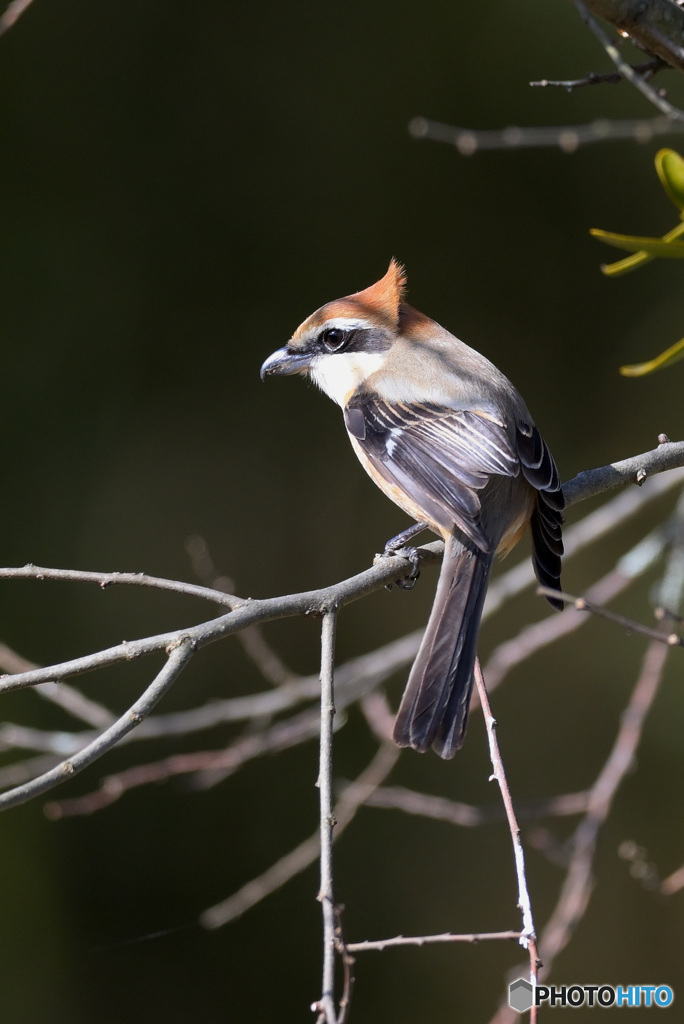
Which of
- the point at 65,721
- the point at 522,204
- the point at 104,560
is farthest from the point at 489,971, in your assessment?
the point at 522,204

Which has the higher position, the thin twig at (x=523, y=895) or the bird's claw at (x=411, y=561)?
the bird's claw at (x=411, y=561)

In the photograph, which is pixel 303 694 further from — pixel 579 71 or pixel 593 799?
pixel 579 71

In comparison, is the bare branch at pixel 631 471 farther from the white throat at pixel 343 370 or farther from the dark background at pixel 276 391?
the dark background at pixel 276 391

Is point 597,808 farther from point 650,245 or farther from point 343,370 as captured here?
point 650,245

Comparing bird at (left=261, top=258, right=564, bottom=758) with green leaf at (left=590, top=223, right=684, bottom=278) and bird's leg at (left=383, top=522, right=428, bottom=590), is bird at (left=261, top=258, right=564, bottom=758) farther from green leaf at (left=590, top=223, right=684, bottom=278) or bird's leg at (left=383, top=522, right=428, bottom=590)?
green leaf at (left=590, top=223, right=684, bottom=278)

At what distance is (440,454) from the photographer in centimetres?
236

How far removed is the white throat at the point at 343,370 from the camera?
280 cm

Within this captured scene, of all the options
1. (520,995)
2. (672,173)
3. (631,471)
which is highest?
(672,173)

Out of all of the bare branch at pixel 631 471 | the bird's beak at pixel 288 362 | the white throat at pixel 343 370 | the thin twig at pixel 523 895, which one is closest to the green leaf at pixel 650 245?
the bare branch at pixel 631 471

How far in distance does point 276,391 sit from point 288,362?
5.58 ft

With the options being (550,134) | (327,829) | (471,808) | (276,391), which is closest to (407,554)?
(327,829)

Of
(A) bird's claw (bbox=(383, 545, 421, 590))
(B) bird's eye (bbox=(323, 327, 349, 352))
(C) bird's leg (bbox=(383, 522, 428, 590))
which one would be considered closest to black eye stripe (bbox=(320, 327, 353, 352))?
(B) bird's eye (bbox=(323, 327, 349, 352))

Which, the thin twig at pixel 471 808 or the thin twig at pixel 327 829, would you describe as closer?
the thin twig at pixel 327 829

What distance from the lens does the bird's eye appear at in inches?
113
